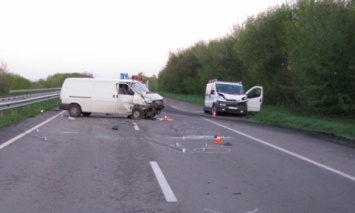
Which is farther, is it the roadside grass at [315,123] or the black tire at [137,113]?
the black tire at [137,113]

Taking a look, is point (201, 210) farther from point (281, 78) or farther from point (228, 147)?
point (281, 78)

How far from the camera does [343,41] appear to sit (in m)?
26.1

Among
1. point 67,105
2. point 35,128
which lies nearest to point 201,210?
point 35,128

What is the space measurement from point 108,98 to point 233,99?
8.53 metres

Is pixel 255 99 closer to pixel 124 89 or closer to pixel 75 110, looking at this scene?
pixel 124 89

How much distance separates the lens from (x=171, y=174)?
920cm

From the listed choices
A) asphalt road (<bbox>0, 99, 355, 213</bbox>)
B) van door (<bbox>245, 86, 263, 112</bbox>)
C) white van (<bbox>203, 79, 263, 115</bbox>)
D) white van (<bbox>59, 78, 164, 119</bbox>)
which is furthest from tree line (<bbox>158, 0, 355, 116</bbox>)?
asphalt road (<bbox>0, 99, 355, 213</bbox>)

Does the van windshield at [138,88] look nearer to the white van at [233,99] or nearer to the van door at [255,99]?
the white van at [233,99]

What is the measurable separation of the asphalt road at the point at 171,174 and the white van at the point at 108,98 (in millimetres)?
7730

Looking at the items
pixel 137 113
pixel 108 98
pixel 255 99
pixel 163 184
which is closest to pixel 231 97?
pixel 255 99

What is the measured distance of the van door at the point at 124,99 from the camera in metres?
23.7

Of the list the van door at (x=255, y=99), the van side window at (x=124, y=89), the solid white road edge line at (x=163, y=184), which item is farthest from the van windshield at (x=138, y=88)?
the solid white road edge line at (x=163, y=184)

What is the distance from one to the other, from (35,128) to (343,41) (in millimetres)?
16714

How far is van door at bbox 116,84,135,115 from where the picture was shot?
23.7 metres
